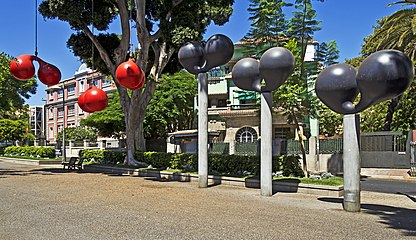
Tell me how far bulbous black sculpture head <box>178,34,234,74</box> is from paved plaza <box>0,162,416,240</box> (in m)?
4.30

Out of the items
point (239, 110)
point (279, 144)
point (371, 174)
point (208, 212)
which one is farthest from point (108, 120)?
point (208, 212)

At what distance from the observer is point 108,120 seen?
92.3 ft

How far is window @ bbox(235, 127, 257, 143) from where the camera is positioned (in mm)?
31141

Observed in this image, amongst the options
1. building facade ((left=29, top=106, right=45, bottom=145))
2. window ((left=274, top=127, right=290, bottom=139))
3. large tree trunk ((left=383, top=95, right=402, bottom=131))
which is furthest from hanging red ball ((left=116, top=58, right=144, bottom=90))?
building facade ((left=29, top=106, right=45, bottom=145))

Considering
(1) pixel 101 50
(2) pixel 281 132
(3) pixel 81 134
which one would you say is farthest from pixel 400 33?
(3) pixel 81 134

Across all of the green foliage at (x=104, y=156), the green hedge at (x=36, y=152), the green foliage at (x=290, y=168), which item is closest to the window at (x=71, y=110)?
the green hedge at (x=36, y=152)

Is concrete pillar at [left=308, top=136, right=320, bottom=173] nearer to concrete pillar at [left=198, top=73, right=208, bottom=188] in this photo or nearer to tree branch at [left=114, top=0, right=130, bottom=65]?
concrete pillar at [left=198, top=73, right=208, bottom=188]

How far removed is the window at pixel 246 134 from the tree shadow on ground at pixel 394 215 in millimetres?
20461

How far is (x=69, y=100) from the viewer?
5559 centimetres

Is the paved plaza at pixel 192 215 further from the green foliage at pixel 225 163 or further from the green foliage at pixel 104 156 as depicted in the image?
the green foliage at pixel 104 156

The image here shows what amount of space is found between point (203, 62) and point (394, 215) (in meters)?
7.72

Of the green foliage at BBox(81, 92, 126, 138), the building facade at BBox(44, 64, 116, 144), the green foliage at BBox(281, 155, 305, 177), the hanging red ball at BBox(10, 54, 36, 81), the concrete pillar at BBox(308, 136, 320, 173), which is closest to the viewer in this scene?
the hanging red ball at BBox(10, 54, 36, 81)

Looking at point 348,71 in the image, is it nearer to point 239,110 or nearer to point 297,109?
point 297,109

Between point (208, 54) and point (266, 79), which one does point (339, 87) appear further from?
point (208, 54)
